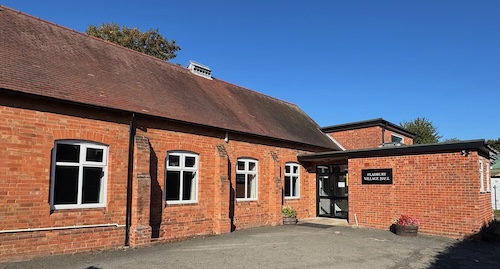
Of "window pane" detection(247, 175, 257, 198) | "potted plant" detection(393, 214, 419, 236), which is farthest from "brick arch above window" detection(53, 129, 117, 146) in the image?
"potted plant" detection(393, 214, 419, 236)

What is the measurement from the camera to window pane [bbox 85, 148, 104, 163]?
983 cm

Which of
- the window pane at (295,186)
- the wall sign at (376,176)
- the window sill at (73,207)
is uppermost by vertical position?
the wall sign at (376,176)

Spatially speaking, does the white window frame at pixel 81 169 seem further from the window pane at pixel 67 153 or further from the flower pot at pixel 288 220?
the flower pot at pixel 288 220

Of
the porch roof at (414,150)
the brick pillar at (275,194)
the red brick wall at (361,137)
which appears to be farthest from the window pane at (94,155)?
the red brick wall at (361,137)

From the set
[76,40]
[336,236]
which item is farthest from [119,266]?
[76,40]

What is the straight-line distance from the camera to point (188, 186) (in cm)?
1247

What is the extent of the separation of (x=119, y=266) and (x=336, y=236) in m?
7.34

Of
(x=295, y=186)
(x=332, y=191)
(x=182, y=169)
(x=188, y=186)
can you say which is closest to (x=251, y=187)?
(x=295, y=186)

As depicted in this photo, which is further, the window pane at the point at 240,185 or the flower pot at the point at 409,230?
the window pane at the point at 240,185

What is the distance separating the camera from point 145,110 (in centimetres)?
1106

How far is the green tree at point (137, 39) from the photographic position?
2648 cm

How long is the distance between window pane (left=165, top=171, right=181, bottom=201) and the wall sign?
7.65 meters

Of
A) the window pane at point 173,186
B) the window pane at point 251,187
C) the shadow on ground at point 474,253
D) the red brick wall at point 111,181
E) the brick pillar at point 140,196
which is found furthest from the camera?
the window pane at point 251,187

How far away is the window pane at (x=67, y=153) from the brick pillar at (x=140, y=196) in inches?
63.0
